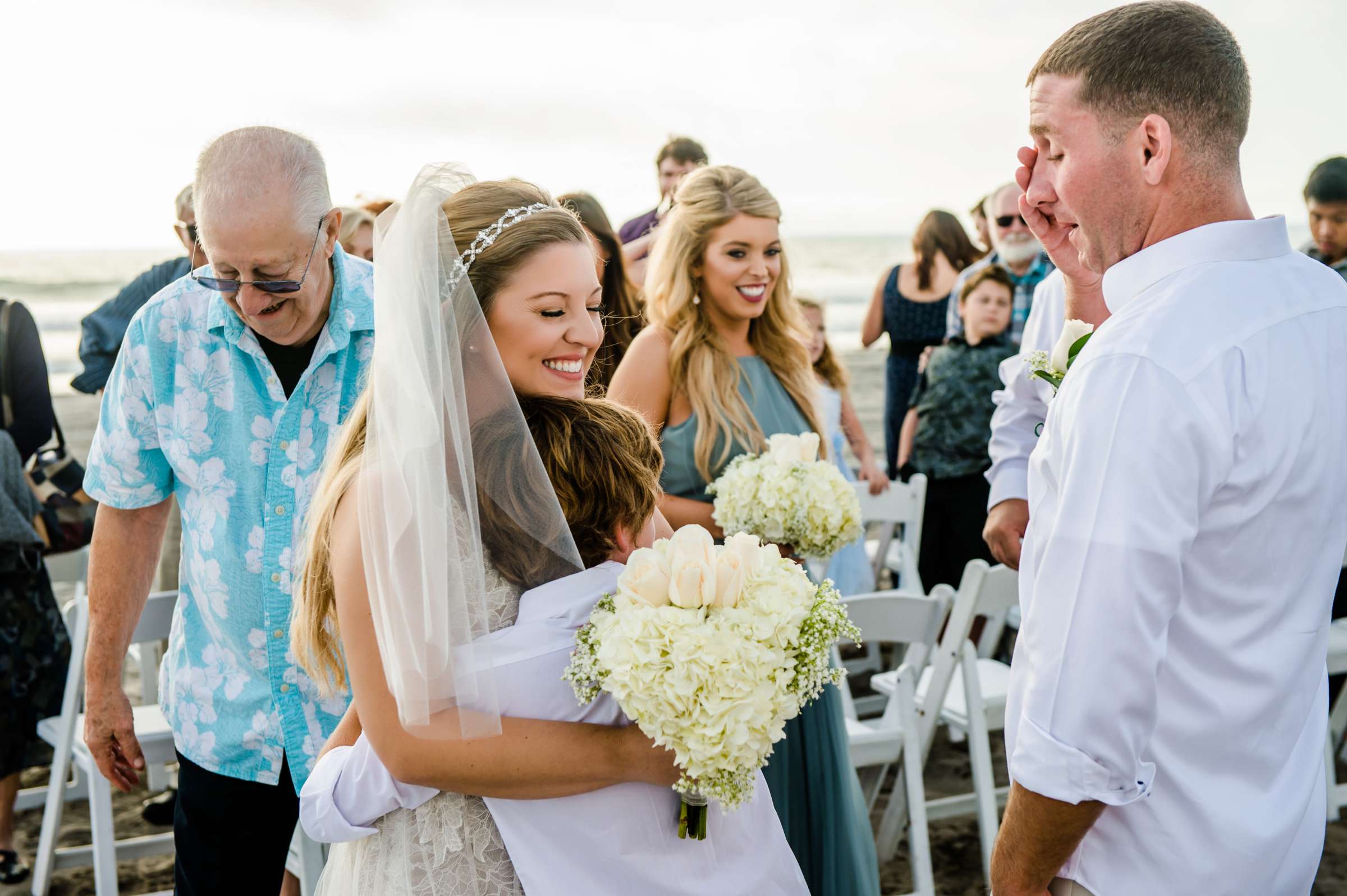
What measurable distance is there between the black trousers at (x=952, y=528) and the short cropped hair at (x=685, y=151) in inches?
99.5

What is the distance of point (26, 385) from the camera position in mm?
4652

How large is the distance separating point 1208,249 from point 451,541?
130cm

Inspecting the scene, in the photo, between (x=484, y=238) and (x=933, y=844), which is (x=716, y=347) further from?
(x=933, y=844)

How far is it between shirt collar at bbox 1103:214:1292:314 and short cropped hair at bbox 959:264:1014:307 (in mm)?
4458

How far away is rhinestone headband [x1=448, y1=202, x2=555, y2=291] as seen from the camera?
1875 mm

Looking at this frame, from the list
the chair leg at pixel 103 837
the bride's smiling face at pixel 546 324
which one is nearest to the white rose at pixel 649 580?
the bride's smiling face at pixel 546 324

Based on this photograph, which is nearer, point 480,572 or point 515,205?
point 480,572

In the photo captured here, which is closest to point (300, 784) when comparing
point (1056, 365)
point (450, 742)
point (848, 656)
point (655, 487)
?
point (450, 742)

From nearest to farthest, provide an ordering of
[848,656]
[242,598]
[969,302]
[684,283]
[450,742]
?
[450,742]
[242,598]
[684,283]
[969,302]
[848,656]

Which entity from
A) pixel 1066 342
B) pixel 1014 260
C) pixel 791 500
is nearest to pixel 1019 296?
pixel 1014 260

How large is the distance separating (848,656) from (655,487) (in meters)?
4.71

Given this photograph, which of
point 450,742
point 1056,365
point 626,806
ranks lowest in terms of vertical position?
point 626,806

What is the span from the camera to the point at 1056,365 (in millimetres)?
2324

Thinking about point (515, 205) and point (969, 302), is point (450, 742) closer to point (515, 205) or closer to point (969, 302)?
point (515, 205)
